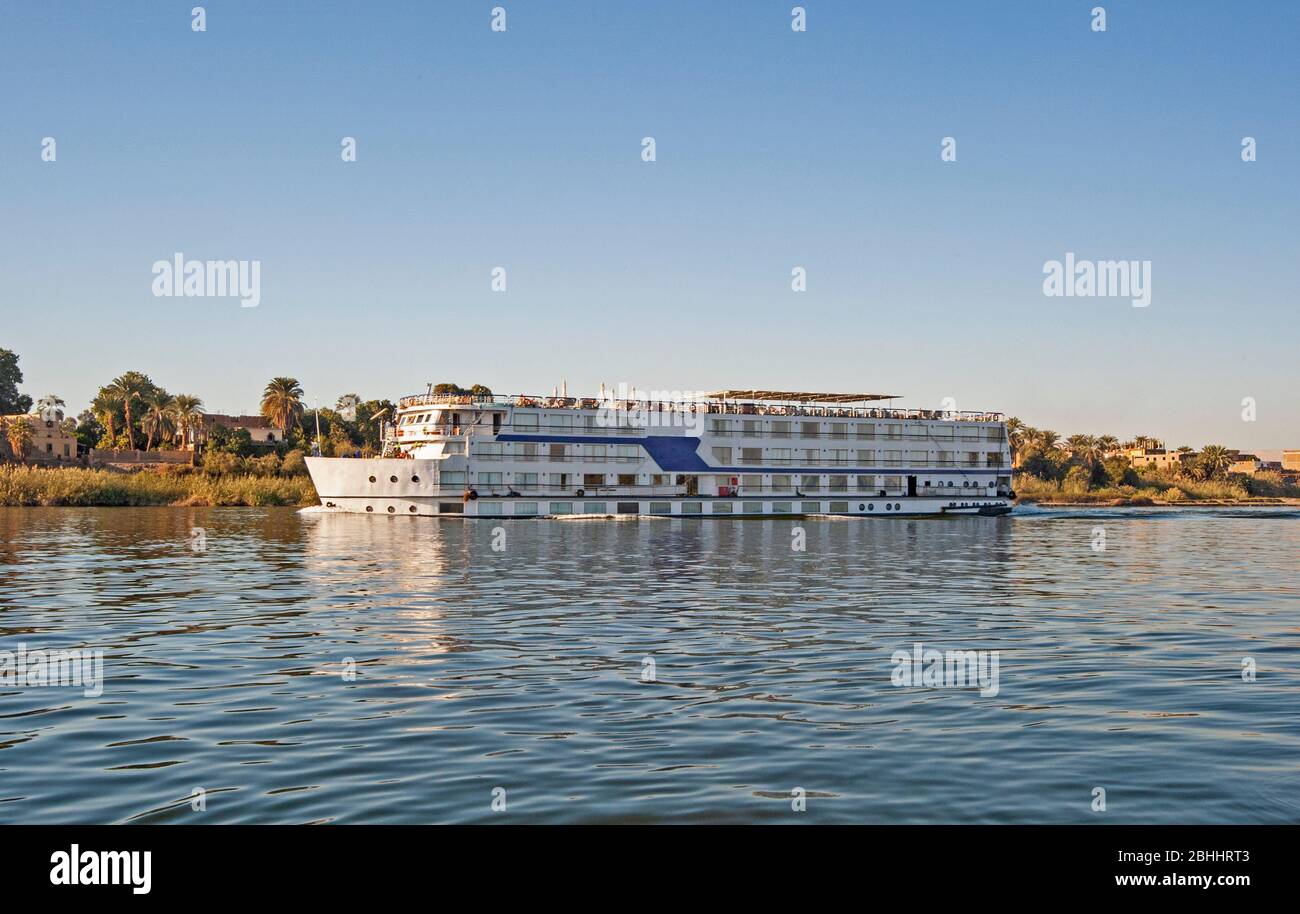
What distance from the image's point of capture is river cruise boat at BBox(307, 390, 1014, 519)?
234 ft

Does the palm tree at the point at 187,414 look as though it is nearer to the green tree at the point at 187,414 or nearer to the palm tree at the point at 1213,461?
the green tree at the point at 187,414

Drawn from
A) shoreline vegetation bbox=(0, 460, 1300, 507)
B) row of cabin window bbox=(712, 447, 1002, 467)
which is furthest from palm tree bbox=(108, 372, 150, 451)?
row of cabin window bbox=(712, 447, 1002, 467)

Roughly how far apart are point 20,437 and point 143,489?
26827 mm

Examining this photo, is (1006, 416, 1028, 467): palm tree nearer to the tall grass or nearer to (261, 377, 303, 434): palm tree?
the tall grass

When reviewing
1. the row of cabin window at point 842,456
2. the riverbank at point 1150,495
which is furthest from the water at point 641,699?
the riverbank at point 1150,495

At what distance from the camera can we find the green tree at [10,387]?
14625cm

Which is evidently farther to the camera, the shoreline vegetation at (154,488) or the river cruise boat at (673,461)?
the shoreline vegetation at (154,488)

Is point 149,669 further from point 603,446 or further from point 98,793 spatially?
point 603,446

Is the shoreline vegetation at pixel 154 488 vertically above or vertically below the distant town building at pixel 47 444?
below

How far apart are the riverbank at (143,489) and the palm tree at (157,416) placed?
27.1m

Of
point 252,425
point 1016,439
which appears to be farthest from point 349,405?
point 1016,439

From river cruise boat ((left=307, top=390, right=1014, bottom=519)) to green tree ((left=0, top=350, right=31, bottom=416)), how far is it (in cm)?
9186

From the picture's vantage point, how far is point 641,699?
560 inches

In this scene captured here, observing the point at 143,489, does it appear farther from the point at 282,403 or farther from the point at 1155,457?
the point at 1155,457
